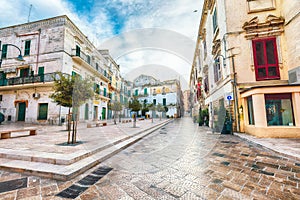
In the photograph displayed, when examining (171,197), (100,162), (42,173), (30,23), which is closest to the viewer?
(171,197)

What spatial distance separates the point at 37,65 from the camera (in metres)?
12.4

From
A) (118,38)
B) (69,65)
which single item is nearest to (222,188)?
(118,38)

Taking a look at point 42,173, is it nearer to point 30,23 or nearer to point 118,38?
point 118,38

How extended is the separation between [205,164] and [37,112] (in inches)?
578

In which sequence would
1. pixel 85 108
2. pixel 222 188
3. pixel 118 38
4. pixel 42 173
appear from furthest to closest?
pixel 85 108 < pixel 118 38 < pixel 42 173 < pixel 222 188

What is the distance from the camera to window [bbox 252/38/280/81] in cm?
622

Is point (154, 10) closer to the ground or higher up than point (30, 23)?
closer to the ground

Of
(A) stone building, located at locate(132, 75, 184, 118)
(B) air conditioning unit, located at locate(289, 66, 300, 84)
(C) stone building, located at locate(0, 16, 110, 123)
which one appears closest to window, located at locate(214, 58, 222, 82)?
(B) air conditioning unit, located at locate(289, 66, 300, 84)

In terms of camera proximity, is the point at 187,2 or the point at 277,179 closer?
the point at 277,179

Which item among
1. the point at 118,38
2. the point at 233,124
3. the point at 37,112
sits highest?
the point at 118,38

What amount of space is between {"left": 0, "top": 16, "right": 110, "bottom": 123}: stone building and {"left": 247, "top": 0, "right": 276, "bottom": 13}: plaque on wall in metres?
12.9

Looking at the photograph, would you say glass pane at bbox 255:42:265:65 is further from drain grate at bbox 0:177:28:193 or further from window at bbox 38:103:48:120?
window at bbox 38:103:48:120

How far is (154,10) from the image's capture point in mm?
7191

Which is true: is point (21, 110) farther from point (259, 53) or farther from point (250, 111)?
point (259, 53)
